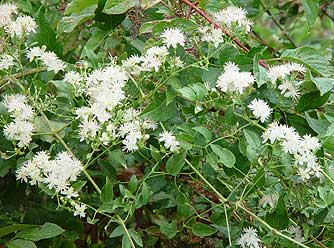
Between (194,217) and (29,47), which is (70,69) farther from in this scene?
(194,217)

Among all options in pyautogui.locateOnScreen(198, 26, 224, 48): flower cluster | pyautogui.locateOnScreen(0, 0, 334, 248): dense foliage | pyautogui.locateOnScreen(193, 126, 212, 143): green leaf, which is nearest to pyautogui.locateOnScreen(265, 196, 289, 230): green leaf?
pyautogui.locateOnScreen(0, 0, 334, 248): dense foliage

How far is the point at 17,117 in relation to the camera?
37.2 inches

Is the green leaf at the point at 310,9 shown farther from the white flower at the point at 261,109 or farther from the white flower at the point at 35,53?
the white flower at the point at 35,53

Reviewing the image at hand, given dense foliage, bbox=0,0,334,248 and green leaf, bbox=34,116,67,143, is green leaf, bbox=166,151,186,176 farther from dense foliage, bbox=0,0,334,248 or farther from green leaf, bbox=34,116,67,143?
green leaf, bbox=34,116,67,143

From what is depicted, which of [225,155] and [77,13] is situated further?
[77,13]

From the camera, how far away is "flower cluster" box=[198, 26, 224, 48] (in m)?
0.97

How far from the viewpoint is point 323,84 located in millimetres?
949

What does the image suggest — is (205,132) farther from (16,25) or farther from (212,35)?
(16,25)

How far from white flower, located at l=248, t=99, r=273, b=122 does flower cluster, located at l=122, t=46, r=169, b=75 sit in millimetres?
125

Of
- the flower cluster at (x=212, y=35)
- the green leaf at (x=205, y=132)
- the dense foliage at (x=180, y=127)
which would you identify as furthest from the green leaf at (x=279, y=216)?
the flower cluster at (x=212, y=35)

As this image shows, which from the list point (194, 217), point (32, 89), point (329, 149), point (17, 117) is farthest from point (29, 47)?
point (329, 149)

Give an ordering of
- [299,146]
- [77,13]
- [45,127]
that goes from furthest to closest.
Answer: [77,13] < [45,127] < [299,146]

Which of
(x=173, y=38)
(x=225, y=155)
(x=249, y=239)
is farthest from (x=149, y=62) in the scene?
(x=249, y=239)

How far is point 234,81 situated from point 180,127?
0.29 ft
